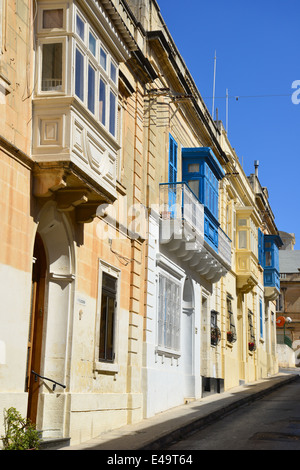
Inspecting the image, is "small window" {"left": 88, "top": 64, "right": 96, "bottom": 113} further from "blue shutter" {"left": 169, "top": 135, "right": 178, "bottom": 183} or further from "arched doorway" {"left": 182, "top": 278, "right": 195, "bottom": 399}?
"arched doorway" {"left": 182, "top": 278, "right": 195, "bottom": 399}

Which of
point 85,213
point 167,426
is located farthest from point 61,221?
point 167,426

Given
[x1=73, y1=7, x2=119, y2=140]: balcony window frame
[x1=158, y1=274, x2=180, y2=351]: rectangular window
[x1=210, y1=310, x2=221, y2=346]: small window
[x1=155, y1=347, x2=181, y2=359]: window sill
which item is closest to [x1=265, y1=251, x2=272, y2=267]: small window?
[x1=210, y1=310, x2=221, y2=346]: small window

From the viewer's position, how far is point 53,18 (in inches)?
438

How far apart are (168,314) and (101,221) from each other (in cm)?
506

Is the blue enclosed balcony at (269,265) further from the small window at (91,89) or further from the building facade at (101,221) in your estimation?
the small window at (91,89)

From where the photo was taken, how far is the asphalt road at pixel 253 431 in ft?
39.9

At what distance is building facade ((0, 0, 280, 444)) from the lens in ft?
34.1

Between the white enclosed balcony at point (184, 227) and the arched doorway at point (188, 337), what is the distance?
761 mm

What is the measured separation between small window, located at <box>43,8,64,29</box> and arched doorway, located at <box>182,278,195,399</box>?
1056cm

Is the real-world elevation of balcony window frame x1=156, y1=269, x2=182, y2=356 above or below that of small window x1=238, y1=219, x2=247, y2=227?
below

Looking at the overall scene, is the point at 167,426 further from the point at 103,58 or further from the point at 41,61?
the point at 41,61

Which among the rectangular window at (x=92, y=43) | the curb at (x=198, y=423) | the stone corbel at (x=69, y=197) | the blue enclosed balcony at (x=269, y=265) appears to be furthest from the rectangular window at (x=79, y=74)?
the blue enclosed balcony at (x=269, y=265)

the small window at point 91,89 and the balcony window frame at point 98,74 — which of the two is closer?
the balcony window frame at point 98,74
